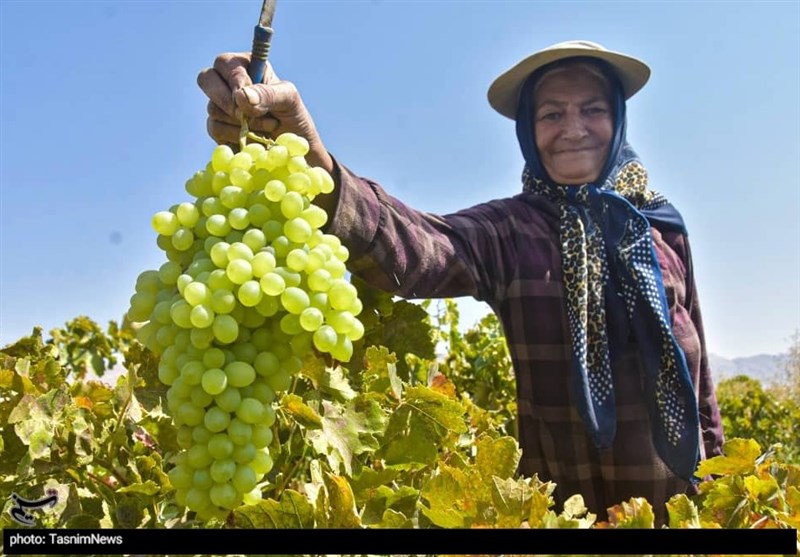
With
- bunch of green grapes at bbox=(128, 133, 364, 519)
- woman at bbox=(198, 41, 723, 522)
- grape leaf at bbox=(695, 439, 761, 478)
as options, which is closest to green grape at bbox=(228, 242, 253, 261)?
bunch of green grapes at bbox=(128, 133, 364, 519)

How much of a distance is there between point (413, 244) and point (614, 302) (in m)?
0.93

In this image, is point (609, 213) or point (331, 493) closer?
point (331, 493)

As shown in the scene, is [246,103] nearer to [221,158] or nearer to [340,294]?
[221,158]

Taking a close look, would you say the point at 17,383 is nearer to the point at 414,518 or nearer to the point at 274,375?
the point at 274,375

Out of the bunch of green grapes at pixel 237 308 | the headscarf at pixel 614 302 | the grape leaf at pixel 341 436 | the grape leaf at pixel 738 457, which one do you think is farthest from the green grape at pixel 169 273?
the headscarf at pixel 614 302

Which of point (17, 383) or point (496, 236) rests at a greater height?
point (496, 236)

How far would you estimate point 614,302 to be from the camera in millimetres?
2459

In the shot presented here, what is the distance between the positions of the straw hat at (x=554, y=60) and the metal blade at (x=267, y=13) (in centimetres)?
160

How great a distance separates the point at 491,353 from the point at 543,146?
1268 millimetres

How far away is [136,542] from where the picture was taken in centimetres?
97

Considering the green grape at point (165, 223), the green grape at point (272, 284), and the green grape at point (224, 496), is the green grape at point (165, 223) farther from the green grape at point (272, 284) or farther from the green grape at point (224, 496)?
the green grape at point (224, 496)

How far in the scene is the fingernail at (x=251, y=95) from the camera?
1227 mm

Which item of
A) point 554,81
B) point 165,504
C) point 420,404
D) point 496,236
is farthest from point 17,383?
point 554,81

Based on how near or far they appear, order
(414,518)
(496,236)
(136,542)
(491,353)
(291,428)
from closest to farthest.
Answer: (136,542), (414,518), (291,428), (496,236), (491,353)
